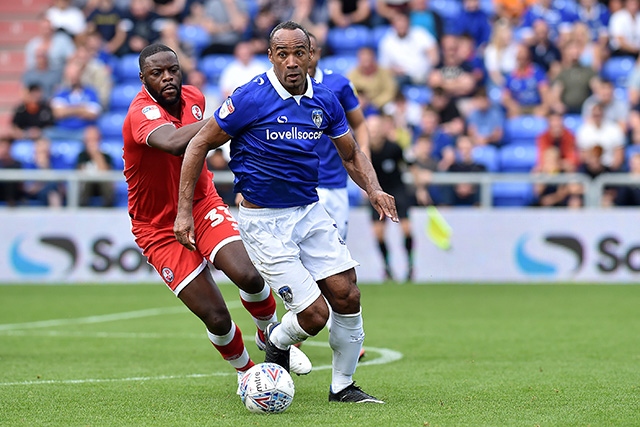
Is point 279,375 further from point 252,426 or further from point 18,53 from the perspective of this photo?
point 18,53

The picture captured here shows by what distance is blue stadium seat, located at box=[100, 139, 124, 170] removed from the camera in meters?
18.4

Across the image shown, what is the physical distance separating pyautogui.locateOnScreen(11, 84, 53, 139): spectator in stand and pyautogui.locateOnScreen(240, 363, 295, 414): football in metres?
13.8

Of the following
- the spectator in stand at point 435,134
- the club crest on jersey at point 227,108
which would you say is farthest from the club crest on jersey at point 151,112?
the spectator in stand at point 435,134

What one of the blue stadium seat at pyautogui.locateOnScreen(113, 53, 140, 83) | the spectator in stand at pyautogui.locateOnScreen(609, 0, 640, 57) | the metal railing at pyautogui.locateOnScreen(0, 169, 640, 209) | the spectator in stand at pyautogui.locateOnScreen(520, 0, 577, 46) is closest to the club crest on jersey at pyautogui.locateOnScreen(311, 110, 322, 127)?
the metal railing at pyautogui.locateOnScreen(0, 169, 640, 209)

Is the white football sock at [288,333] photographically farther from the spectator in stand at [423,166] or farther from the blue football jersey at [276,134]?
the spectator in stand at [423,166]

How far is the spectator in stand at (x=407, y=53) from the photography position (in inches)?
788

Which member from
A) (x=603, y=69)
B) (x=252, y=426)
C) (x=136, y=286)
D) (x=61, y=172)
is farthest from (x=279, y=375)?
(x=603, y=69)

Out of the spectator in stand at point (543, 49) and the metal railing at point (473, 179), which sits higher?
the spectator in stand at point (543, 49)

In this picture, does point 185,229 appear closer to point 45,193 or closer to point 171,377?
point 171,377

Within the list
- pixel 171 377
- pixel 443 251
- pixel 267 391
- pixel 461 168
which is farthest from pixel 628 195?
pixel 267 391

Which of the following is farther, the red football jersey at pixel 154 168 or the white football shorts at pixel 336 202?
the white football shorts at pixel 336 202

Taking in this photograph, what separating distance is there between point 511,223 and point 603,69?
5198 mm

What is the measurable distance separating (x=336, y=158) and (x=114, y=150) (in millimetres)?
10253

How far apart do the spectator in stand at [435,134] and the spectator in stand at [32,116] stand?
6833 mm
